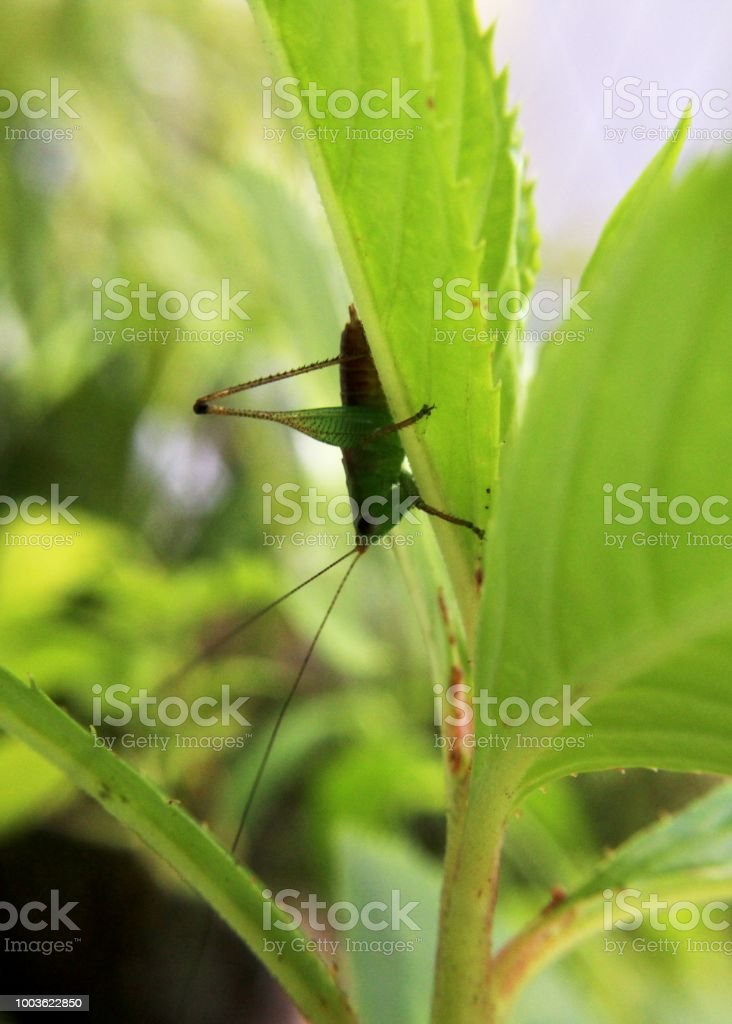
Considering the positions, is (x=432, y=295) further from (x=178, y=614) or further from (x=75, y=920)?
(x=75, y=920)

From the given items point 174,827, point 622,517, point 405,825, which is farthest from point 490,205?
point 405,825
